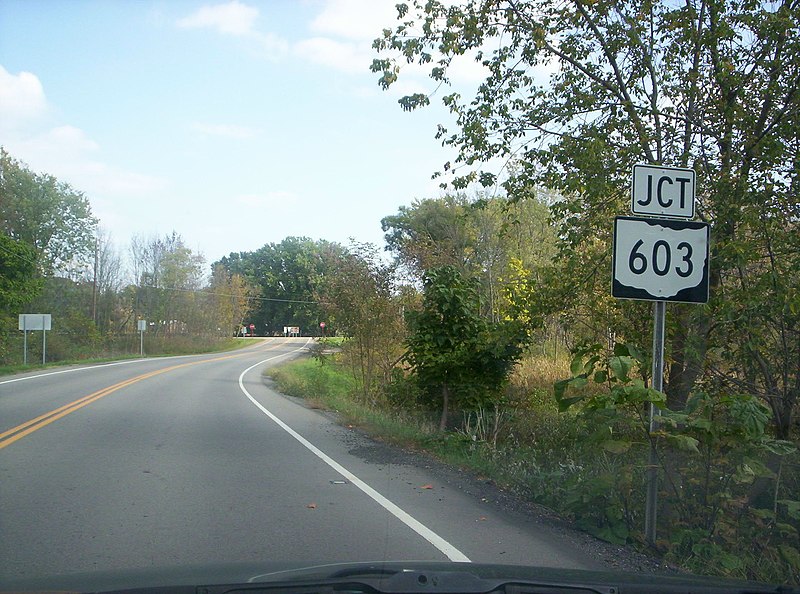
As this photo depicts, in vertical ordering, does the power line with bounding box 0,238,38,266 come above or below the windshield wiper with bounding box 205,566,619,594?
above

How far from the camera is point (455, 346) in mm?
14492

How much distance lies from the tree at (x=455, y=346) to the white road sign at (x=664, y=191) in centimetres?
775

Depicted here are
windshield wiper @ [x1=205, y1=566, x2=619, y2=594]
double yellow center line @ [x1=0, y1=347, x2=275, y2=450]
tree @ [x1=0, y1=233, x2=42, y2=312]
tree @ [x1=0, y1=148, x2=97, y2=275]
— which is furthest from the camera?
tree @ [x1=0, y1=148, x2=97, y2=275]

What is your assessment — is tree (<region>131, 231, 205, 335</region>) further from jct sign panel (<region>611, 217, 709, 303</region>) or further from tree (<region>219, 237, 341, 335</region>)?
jct sign panel (<region>611, 217, 709, 303</region>)

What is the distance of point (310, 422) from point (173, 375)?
16139 millimetres

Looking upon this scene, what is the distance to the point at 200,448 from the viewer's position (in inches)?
441

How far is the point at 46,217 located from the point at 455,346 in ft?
173

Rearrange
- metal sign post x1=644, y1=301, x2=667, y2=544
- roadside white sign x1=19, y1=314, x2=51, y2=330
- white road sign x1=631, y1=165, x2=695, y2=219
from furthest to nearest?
roadside white sign x1=19, y1=314, x2=51, y2=330 < white road sign x1=631, y1=165, x2=695, y2=219 < metal sign post x1=644, y1=301, x2=667, y2=544

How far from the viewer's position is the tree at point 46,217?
56.7 meters

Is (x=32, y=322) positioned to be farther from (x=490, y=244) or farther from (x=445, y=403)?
(x=445, y=403)

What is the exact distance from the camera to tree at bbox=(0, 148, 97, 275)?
186 feet

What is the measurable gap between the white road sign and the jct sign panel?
0.41 ft

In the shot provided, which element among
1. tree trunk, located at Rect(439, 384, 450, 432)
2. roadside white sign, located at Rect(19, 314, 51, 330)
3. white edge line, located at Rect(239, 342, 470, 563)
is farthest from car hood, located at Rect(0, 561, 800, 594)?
roadside white sign, located at Rect(19, 314, 51, 330)

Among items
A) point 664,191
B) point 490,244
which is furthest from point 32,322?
point 664,191
